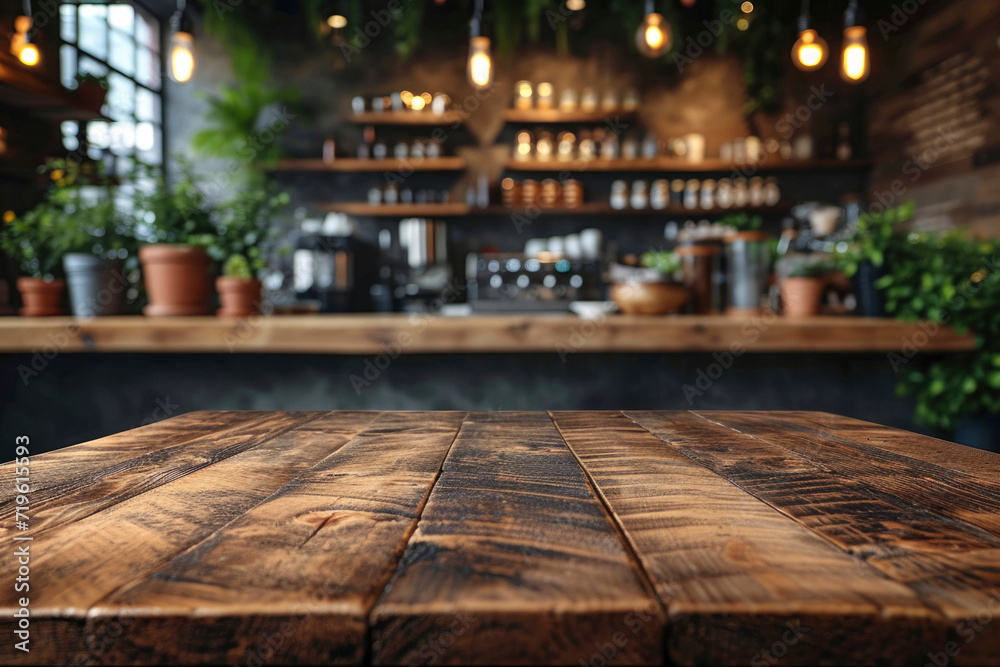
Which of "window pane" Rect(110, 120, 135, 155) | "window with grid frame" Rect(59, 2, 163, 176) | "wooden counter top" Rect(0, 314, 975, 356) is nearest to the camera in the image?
"wooden counter top" Rect(0, 314, 975, 356)

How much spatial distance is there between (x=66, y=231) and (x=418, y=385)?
1.39 m

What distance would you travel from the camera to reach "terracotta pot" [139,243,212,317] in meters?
2.08

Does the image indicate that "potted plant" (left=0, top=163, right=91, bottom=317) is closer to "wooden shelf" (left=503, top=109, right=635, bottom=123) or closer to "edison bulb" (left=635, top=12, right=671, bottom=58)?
"edison bulb" (left=635, top=12, right=671, bottom=58)

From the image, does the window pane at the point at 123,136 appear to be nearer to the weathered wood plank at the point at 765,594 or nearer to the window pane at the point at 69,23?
the window pane at the point at 69,23

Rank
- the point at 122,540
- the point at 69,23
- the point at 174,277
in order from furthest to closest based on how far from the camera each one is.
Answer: the point at 69,23 → the point at 174,277 → the point at 122,540

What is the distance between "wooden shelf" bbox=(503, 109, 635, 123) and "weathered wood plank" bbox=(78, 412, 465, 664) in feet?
16.5

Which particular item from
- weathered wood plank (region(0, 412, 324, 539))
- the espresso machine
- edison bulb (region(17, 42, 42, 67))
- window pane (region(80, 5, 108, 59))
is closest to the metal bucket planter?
edison bulb (region(17, 42, 42, 67))

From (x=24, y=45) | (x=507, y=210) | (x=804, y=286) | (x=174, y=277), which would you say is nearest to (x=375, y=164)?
(x=507, y=210)

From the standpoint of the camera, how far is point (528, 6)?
4.67 meters

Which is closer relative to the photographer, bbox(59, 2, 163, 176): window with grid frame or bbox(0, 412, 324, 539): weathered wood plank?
bbox(0, 412, 324, 539): weathered wood plank

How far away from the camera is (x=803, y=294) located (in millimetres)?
2283

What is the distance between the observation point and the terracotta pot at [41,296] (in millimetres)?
2145

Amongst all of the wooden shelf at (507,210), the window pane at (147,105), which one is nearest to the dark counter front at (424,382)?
the wooden shelf at (507,210)

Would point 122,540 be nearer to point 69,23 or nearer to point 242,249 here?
point 242,249
